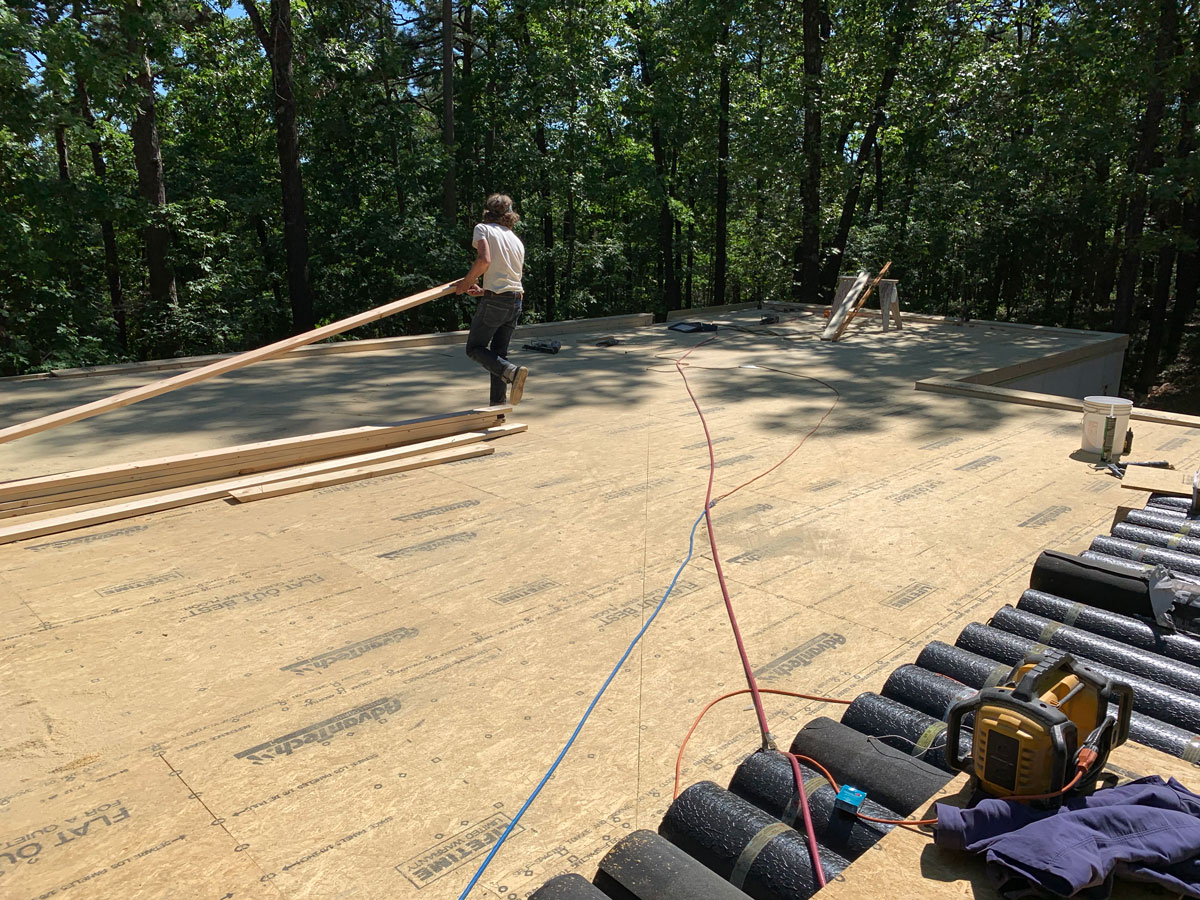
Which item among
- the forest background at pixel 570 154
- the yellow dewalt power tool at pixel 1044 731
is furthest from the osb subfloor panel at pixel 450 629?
the forest background at pixel 570 154

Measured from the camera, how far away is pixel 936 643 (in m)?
3.06

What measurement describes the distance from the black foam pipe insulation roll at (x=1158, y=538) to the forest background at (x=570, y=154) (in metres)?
10.2

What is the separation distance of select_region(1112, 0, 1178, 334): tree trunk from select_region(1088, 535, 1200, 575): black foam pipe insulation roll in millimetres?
10620

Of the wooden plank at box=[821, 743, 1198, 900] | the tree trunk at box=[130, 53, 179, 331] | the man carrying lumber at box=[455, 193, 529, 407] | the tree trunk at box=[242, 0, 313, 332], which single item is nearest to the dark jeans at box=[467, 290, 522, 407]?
the man carrying lumber at box=[455, 193, 529, 407]

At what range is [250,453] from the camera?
5406mm

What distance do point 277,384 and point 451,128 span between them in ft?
35.5

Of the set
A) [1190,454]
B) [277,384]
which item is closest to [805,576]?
[1190,454]

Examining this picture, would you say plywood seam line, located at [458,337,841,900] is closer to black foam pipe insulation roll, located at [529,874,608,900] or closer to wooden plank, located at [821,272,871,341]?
black foam pipe insulation roll, located at [529,874,608,900]

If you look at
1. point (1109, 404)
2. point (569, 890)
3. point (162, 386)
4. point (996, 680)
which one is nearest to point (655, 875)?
point (569, 890)

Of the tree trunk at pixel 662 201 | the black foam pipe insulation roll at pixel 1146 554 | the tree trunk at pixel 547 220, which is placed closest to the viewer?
the black foam pipe insulation roll at pixel 1146 554

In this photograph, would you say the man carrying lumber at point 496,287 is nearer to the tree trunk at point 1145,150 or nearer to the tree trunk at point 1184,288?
the tree trunk at point 1145,150

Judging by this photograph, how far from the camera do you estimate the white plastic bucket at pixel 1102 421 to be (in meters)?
5.80

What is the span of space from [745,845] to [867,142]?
17.9 meters

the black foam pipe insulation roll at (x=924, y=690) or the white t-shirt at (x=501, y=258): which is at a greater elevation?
the white t-shirt at (x=501, y=258)
